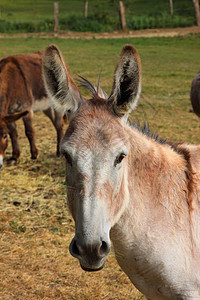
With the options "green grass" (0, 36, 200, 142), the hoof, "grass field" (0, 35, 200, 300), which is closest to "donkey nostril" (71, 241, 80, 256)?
"grass field" (0, 35, 200, 300)

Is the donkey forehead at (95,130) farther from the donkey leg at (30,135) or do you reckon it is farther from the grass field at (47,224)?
the donkey leg at (30,135)

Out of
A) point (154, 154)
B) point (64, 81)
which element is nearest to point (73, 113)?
point (64, 81)

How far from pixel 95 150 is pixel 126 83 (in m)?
0.53

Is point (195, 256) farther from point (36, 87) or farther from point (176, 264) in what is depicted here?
point (36, 87)

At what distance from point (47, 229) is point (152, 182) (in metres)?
2.59

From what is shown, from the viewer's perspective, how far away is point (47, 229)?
462cm

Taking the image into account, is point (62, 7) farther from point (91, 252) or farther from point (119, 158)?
point (91, 252)

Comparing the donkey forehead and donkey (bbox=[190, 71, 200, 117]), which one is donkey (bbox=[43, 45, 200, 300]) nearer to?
the donkey forehead

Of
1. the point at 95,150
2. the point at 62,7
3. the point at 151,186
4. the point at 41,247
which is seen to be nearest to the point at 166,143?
the point at 151,186

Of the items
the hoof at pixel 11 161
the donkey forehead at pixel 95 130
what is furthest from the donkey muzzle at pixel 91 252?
the hoof at pixel 11 161

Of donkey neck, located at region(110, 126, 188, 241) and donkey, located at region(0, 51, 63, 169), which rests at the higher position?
donkey neck, located at region(110, 126, 188, 241)

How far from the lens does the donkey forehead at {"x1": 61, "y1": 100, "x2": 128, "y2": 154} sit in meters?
2.04

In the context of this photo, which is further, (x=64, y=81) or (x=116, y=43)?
Answer: (x=116, y=43)

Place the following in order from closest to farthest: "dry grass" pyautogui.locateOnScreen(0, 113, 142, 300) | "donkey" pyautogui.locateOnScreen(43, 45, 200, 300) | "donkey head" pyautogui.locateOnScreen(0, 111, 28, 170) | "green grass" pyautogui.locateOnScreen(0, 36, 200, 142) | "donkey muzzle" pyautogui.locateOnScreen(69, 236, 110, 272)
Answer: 1. "donkey muzzle" pyautogui.locateOnScreen(69, 236, 110, 272)
2. "donkey" pyautogui.locateOnScreen(43, 45, 200, 300)
3. "dry grass" pyautogui.locateOnScreen(0, 113, 142, 300)
4. "donkey head" pyautogui.locateOnScreen(0, 111, 28, 170)
5. "green grass" pyautogui.locateOnScreen(0, 36, 200, 142)
